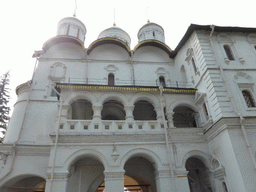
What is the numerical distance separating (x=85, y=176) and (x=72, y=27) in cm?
1342

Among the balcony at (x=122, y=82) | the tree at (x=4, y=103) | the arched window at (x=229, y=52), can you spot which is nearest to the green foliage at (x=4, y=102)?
the tree at (x=4, y=103)

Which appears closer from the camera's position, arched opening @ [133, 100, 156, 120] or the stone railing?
the stone railing

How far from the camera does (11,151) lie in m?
11.4

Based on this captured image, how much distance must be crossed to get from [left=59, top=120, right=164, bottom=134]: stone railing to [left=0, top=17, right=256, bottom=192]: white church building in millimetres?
55

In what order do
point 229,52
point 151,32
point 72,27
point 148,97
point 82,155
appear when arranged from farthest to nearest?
1. point 151,32
2. point 72,27
3. point 229,52
4. point 148,97
5. point 82,155

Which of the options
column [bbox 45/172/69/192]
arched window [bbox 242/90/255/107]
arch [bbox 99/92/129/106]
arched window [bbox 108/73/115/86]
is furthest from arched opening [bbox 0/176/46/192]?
arched window [bbox 242/90/255/107]

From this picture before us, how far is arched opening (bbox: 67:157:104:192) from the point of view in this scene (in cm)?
1069

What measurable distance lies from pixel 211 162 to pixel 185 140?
1.65 meters

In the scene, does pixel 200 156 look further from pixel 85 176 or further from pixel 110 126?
pixel 85 176

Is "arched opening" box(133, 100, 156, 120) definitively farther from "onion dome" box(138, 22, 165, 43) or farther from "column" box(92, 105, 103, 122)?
"onion dome" box(138, 22, 165, 43)

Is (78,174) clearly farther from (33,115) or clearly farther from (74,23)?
(74,23)

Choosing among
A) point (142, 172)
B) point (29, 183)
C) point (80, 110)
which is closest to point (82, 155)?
point (80, 110)

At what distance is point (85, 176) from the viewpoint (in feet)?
36.2

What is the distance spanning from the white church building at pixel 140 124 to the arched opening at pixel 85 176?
0.05 m
